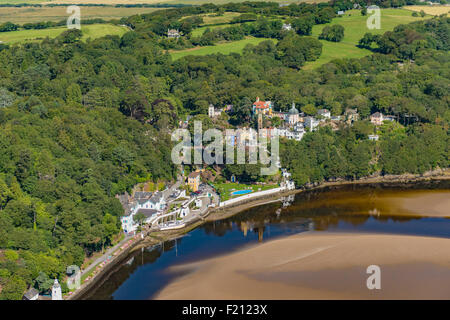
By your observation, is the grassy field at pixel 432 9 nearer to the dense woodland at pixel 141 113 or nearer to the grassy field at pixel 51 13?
the dense woodland at pixel 141 113

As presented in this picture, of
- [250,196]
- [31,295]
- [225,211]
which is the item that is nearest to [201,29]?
[250,196]

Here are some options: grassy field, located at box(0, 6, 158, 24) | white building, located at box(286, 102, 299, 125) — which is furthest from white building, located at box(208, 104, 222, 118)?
grassy field, located at box(0, 6, 158, 24)

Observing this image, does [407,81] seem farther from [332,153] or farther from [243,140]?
[243,140]

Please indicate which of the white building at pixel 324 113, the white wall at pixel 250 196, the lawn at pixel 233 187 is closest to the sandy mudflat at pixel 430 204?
the white wall at pixel 250 196

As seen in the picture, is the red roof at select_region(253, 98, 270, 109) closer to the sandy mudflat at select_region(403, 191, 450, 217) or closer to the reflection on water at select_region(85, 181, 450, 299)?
the reflection on water at select_region(85, 181, 450, 299)

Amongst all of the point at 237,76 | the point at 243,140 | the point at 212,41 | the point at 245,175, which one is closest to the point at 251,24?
the point at 212,41

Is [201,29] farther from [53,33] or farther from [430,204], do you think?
[430,204]
